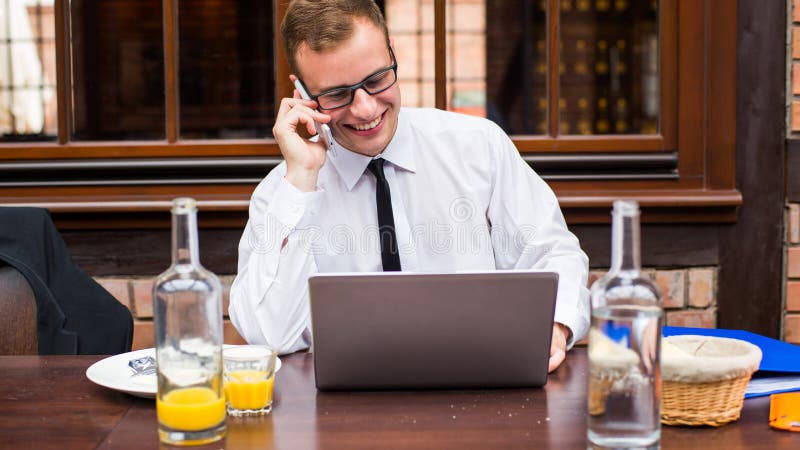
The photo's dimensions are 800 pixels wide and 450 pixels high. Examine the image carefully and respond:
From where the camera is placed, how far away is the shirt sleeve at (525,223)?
1587mm

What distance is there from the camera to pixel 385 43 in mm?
1524

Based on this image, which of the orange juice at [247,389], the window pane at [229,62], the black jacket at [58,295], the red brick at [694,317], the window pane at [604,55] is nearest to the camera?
the orange juice at [247,389]

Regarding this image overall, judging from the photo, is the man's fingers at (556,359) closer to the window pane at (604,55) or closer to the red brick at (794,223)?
the red brick at (794,223)

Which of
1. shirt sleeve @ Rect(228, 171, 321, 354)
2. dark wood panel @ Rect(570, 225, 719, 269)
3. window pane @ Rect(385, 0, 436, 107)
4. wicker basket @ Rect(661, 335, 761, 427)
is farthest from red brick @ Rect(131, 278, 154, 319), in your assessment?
window pane @ Rect(385, 0, 436, 107)

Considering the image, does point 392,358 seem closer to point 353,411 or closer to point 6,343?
point 353,411

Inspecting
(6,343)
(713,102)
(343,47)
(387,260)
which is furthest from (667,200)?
(6,343)

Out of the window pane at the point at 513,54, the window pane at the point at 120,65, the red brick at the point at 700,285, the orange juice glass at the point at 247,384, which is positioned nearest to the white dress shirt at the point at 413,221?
the orange juice glass at the point at 247,384

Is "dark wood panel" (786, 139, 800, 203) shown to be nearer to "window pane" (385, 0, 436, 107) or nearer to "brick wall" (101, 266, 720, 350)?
"brick wall" (101, 266, 720, 350)

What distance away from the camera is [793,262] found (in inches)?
85.6

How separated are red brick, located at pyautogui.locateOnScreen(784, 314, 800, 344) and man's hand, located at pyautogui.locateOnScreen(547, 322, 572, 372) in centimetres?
110

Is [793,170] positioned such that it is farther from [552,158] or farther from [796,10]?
[552,158]

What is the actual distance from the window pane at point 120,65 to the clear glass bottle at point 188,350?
5.16ft

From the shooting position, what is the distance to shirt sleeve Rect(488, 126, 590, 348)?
1.59 meters

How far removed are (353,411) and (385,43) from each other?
0.75m
